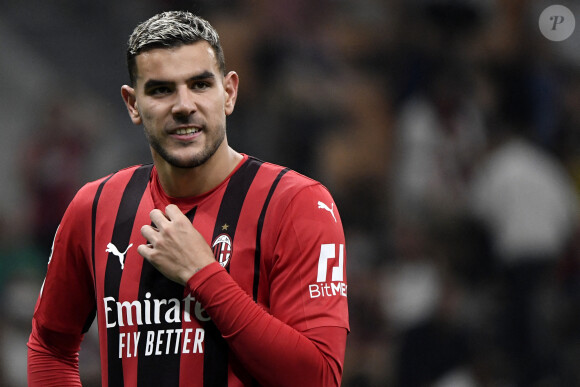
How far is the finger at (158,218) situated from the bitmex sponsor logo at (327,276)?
1.36ft

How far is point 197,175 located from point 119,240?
0.28m

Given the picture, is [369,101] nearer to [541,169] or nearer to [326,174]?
[326,174]

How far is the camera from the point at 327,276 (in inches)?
80.9

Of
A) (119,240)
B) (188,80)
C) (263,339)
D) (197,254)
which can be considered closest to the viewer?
(263,339)

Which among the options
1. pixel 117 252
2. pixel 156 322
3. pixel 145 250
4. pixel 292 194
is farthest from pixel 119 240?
pixel 292 194

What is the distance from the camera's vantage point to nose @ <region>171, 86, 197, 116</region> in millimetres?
2088

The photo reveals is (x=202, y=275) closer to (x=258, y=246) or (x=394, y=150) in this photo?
(x=258, y=246)

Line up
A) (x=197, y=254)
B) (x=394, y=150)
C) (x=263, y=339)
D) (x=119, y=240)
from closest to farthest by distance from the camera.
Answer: (x=263, y=339)
(x=197, y=254)
(x=119, y=240)
(x=394, y=150)

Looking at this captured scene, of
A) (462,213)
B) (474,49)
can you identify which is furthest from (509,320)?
(474,49)

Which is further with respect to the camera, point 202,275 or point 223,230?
point 223,230

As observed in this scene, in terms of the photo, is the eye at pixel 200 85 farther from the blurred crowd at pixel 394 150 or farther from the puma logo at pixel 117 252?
the blurred crowd at pixel 394 150

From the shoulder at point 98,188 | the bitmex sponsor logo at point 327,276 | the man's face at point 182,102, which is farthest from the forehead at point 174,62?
the bitmex sponsor logo at point 327,276

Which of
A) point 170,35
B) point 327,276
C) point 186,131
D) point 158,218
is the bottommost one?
point 327,276

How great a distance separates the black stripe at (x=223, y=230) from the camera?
203 cm
